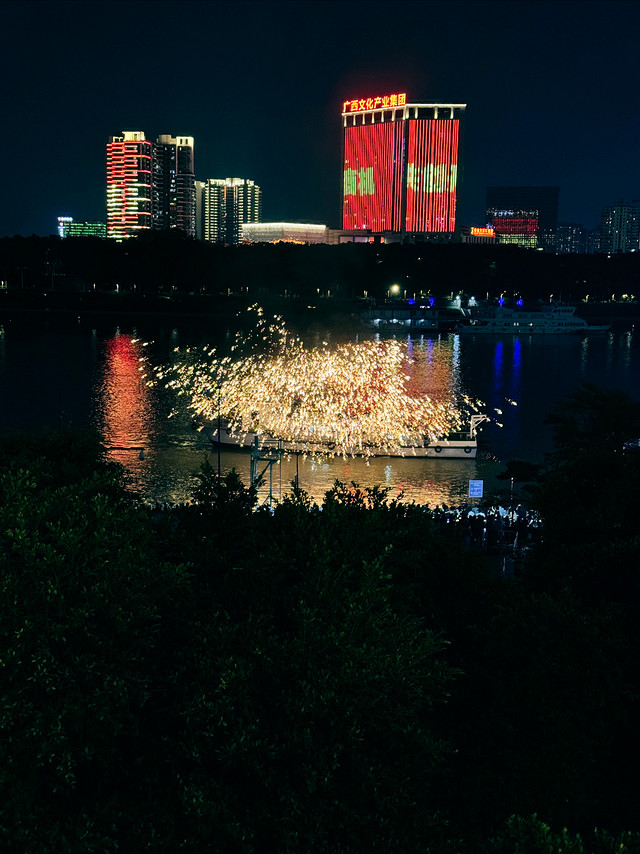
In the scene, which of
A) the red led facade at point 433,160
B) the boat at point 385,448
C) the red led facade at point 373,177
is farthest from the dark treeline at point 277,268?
the boat at point 385,448

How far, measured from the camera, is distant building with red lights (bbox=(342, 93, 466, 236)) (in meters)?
125

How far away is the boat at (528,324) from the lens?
70.2m

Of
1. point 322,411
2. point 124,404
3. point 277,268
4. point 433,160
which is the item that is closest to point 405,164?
point 433,160

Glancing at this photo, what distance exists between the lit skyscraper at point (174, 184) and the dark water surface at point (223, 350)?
93411 millimetres

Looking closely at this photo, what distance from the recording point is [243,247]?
83.0m

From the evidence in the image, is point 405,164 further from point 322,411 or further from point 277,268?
point 322,411

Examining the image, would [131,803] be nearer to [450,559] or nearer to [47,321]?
[450,559]

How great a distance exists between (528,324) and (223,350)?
32.3 meters

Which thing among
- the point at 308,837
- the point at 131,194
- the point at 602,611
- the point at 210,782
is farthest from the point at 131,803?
the point at 131,194

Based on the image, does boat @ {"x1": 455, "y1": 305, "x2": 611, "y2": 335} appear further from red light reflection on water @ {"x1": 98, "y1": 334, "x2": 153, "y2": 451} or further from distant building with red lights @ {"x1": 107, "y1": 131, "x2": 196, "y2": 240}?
distant building with red lights @ {"x1": 107, "y1": 131, "x2": 196, "y2": 240}

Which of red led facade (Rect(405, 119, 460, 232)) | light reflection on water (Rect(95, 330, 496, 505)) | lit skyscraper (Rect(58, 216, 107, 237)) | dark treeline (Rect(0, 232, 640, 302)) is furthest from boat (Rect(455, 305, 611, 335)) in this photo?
lit skyscraper (Rect(58, 216, 107, 237))

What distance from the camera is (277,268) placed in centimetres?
8169

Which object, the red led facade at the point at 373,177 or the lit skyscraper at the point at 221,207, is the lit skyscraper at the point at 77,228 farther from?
the red led facade at the point at 373,177

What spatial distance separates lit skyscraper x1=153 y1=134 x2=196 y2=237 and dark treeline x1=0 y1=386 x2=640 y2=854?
161 m
